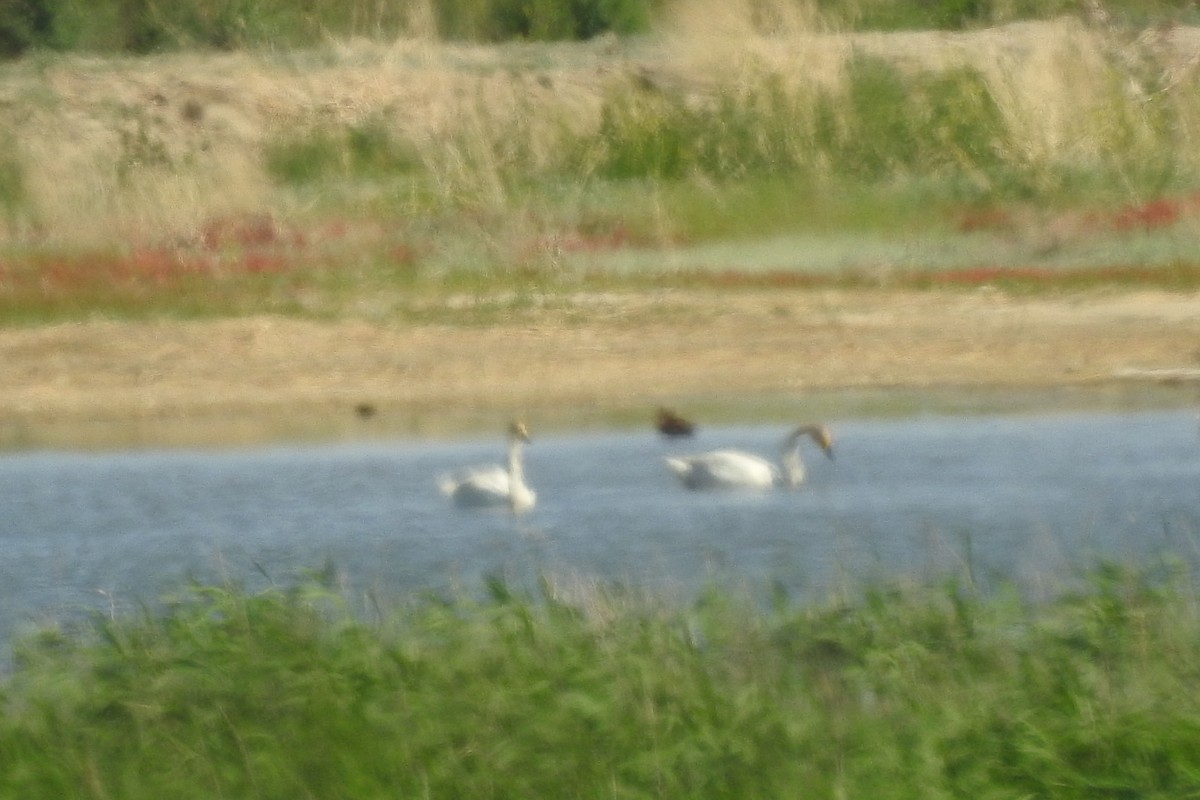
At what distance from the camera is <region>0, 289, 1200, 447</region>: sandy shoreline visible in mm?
14820

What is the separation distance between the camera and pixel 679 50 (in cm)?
2395

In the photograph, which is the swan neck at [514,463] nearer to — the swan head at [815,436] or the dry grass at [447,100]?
the swan head at [815,436]

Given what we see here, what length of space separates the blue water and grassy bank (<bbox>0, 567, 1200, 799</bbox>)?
802 mm

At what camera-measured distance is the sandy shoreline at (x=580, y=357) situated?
14820mm

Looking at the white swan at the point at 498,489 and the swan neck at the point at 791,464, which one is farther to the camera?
the swan neck at the point at 791,464

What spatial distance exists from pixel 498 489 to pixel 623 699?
5.30m

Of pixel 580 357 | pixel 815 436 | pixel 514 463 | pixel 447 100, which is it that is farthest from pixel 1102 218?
pixel 447 100

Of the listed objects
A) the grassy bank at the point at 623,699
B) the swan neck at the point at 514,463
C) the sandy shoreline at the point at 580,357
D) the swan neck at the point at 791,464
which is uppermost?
the grassy bank at the point at 623,699

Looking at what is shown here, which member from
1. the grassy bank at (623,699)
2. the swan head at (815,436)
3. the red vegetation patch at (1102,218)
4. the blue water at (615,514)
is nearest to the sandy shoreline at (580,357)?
the blue water at (615,514)

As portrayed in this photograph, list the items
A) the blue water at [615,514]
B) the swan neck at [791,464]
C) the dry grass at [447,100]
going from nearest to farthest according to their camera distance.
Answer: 1. the blue water at [615,514]
2. the swan neck at [791,464]
3. the dry grass at [447,100]

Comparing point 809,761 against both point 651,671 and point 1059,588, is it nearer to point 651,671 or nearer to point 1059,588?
point 651,671

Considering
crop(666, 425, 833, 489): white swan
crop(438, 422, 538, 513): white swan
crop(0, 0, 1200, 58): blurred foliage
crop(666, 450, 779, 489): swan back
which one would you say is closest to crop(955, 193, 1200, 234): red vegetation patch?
crop(666, 425, 833, 489): white swan

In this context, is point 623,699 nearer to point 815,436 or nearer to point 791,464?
point 791,464

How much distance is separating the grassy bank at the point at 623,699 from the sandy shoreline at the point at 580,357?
25.2 feet
